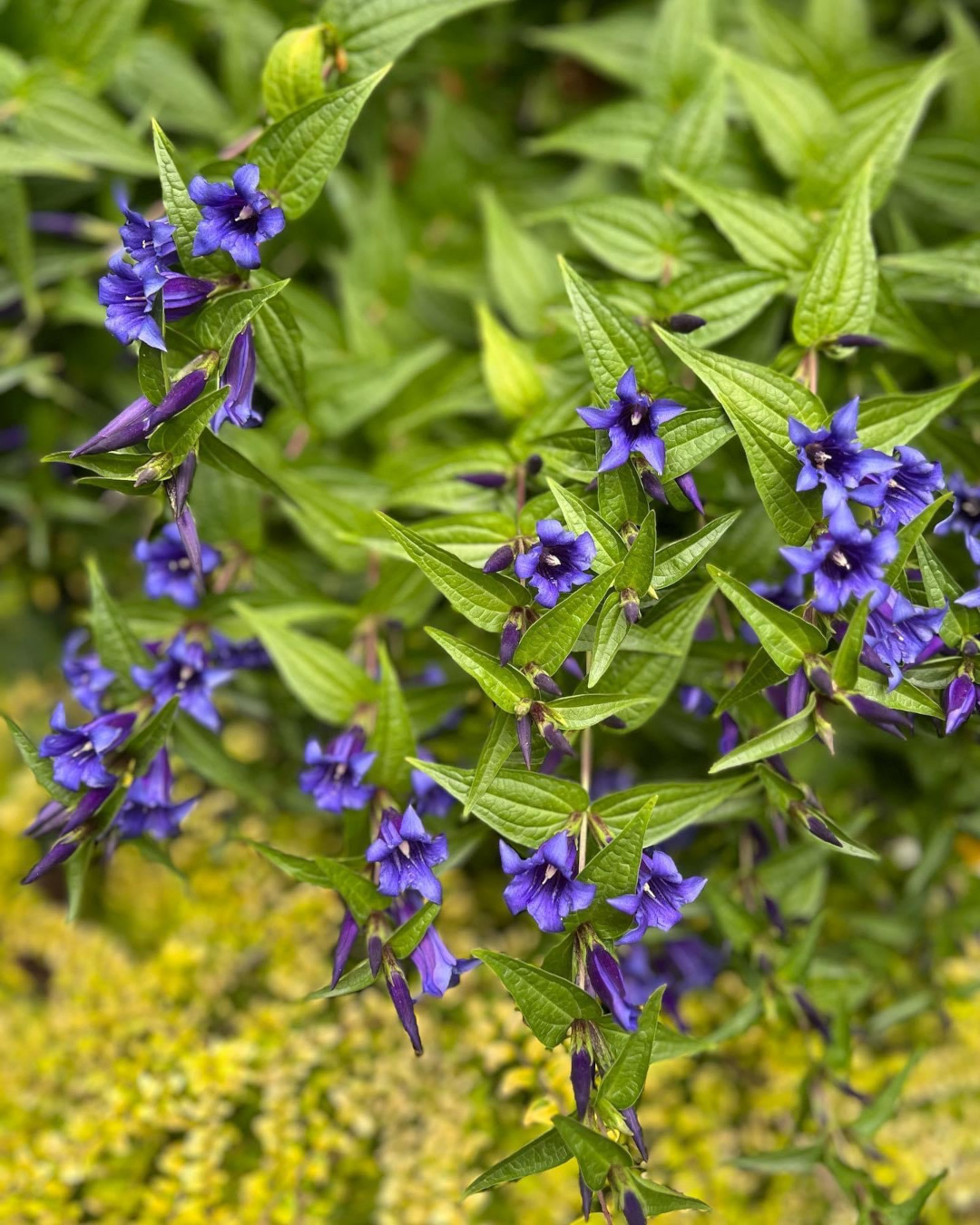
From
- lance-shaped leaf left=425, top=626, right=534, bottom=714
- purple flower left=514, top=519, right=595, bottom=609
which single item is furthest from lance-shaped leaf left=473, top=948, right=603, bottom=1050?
purple flower left=514, top=519, right=595, bottom=609

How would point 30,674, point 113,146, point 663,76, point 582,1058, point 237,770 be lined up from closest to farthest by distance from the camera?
1. point 582,1058
2. point 237,770
3. point 113,146
4. point 663,76
5. point 30,674

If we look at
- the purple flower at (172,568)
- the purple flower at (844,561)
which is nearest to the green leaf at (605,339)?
the purple flower at (844,561)

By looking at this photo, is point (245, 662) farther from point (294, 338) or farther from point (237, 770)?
point (294, 338)

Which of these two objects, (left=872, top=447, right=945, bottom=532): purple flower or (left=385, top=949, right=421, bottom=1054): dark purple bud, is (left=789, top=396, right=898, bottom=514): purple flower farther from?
(left=385, top=949, right=421, bottom=1054): dark purple bud

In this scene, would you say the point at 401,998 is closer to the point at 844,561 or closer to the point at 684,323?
the point at 844,561

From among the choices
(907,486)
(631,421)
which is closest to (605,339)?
(631,421)

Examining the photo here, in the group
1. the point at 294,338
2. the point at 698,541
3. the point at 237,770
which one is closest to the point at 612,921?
the point at 698,541
